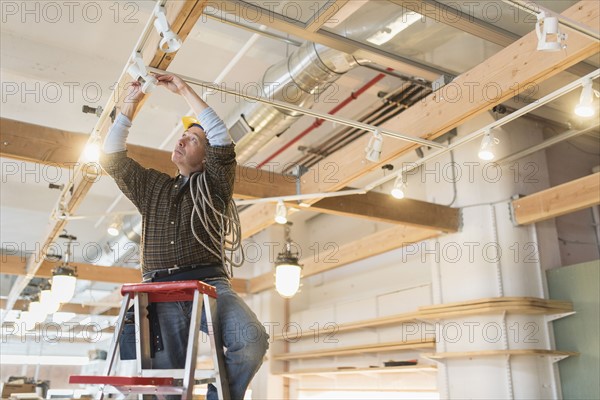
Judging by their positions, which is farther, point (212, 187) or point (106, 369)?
point (212, 187)

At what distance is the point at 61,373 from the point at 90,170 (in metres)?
12.2

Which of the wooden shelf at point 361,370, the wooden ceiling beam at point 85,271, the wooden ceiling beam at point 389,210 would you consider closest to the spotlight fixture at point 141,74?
the wooden ceiling beam at point 389,210

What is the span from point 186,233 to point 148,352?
0.46 m

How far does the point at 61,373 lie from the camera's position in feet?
48.0

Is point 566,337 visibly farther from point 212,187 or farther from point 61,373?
point 61,373

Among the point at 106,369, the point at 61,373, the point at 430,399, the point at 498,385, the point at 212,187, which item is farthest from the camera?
the point at 61,373

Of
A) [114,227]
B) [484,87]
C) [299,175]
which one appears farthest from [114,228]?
[484,87]

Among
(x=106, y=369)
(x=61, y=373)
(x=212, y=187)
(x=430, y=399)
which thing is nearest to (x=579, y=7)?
(x=212, y=187)

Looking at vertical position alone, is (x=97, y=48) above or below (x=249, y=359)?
above

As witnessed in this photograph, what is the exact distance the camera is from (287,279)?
4738mm

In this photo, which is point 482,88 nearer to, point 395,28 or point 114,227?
point 395,28

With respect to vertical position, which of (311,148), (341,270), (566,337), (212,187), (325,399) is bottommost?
(325,399)

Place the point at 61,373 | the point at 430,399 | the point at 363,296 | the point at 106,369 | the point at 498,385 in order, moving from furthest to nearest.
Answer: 1. the point at 61,373
2. the point at 363,296
3. the point at 430,399
4. the point at 498,385
5. the point at 106,369

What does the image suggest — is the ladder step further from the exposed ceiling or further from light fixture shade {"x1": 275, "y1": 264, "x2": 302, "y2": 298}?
light fixture shade {"x1": 275, "y1": 264, "x2": 302, "y2": 298}
